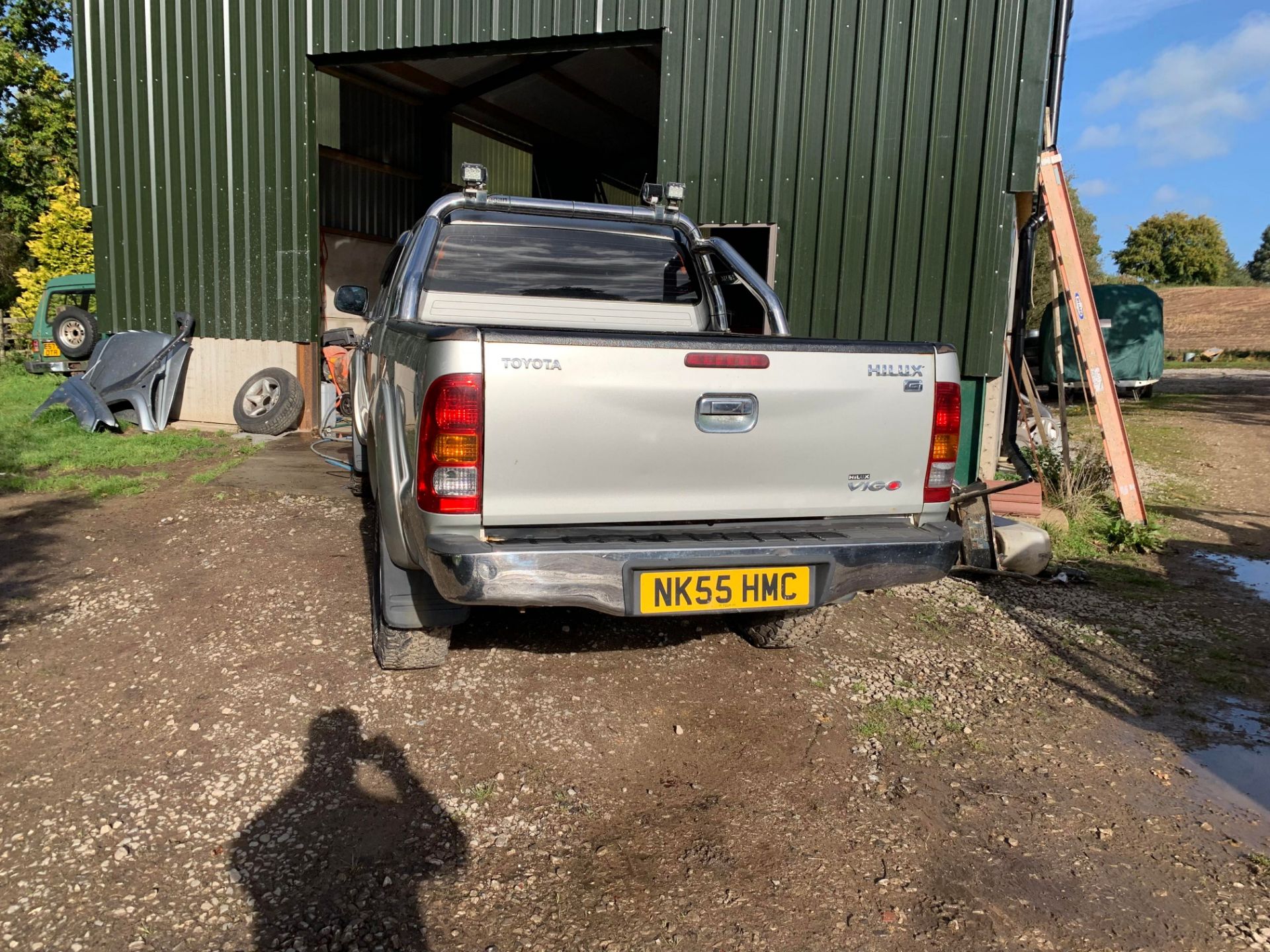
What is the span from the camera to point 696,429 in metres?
3.23

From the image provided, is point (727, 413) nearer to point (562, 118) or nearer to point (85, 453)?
point (85, 453)

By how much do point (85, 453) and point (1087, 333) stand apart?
8.56 metres

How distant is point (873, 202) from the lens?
25.9ft

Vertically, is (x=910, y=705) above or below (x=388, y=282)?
below

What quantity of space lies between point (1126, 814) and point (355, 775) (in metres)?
2.55

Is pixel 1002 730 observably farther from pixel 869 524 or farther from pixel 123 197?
pixel 123 197

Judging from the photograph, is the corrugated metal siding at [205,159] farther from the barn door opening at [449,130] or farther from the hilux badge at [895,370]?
the hilux badge at [895,370]

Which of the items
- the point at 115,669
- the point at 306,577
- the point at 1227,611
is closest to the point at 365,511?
the point at 306,577

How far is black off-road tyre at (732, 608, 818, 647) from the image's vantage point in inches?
169

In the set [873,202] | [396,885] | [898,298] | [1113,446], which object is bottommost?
[396,885]

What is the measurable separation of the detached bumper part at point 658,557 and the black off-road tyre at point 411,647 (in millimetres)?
779

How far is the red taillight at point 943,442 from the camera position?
3539mm

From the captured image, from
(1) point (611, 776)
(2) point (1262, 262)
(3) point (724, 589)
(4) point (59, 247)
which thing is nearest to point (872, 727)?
(3) point (724, 589)

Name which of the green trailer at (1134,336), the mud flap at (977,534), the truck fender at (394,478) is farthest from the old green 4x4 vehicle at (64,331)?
the green trailer at (1134,336)
